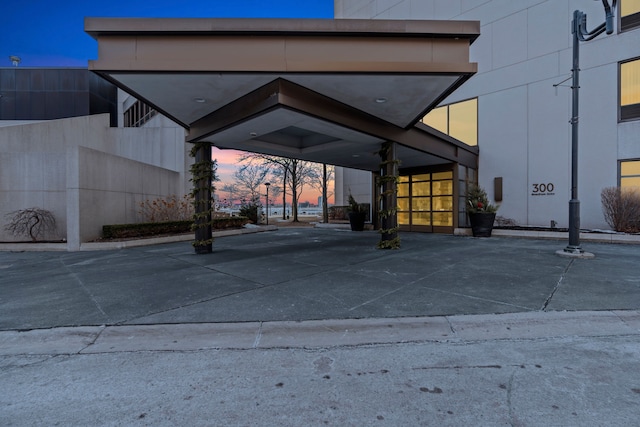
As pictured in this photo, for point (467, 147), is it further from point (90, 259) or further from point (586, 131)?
point (90, 259)

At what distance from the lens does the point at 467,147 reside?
1397 centimetres

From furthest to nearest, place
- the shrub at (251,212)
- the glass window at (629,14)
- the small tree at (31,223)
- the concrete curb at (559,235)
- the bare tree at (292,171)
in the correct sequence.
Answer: the bare tree at (292,171)
the shrub at (251,212)
the glass window at (629,14)
the small tree at (31,223)
the concrete curb at (559,235)

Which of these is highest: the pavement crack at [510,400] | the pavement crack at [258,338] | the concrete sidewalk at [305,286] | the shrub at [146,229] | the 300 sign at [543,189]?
the 300 sign at [543,189]

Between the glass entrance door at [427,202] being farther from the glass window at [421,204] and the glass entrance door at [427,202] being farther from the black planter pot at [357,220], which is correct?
the black planter pot at [357,220]

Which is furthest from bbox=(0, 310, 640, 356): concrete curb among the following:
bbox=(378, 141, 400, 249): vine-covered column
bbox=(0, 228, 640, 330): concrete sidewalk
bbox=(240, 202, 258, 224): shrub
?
bbox=(240, 202, 258, 224): shrub

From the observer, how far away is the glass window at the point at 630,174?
36.2 feet

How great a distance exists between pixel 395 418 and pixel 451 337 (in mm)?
1543

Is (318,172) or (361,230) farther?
(318,172)

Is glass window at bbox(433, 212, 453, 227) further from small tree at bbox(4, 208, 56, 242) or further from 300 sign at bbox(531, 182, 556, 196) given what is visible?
small tree at bbox(4, 208, 56, 242)

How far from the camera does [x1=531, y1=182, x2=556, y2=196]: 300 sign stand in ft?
41.4

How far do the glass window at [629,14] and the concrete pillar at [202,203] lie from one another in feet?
52.2

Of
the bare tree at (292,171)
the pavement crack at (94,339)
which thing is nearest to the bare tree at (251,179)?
the bare tree at (292,171)

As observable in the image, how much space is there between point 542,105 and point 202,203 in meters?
14.2

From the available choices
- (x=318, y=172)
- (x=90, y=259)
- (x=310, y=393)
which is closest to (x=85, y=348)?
(x=310, y=393)
